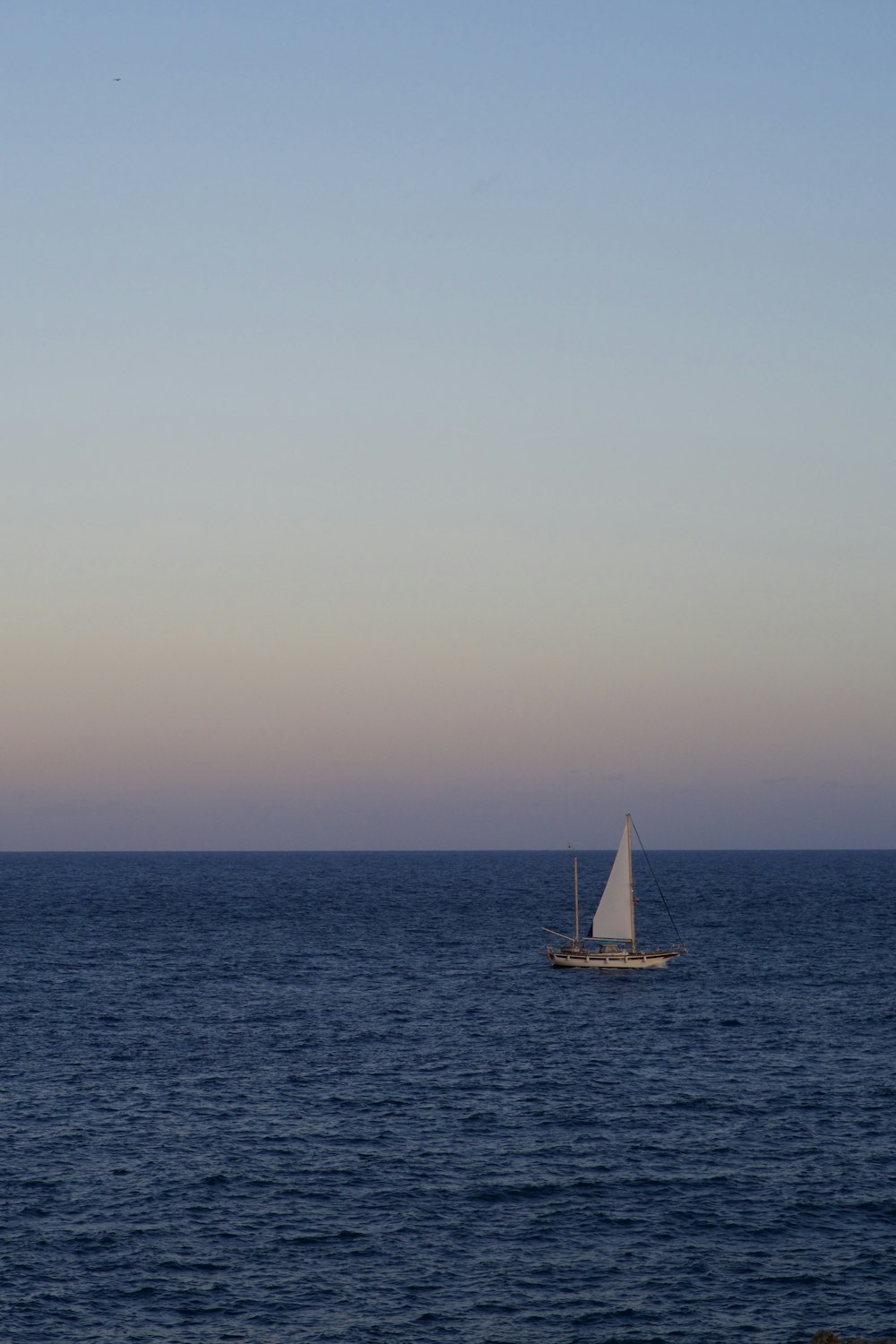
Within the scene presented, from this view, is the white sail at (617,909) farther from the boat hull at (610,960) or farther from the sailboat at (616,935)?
the boat hull at (610,960)

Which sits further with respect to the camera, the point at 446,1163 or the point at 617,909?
the point at 617,909

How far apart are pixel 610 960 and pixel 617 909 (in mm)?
5086

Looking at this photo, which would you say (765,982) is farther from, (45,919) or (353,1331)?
(45,919)

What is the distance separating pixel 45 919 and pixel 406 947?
225 ft

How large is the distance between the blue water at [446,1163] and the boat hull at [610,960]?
15.0m

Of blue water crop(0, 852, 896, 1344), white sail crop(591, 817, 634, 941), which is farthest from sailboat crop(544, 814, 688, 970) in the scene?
blue water crop(0, 852, 896, 1344)

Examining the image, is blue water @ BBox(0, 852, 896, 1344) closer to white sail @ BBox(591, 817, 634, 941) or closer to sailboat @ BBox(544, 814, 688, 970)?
sailboat @ BBox(544, 814, 688, 970)

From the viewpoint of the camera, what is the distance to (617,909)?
450 ft

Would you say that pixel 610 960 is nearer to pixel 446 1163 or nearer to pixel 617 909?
pixel 617 909

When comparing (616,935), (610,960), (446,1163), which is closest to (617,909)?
(616,935)

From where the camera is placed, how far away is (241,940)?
166375 mm

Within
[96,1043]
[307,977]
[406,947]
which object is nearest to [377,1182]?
[96,1043]

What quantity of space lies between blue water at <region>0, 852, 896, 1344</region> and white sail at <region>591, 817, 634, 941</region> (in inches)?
643

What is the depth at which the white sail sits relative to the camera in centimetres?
13525
